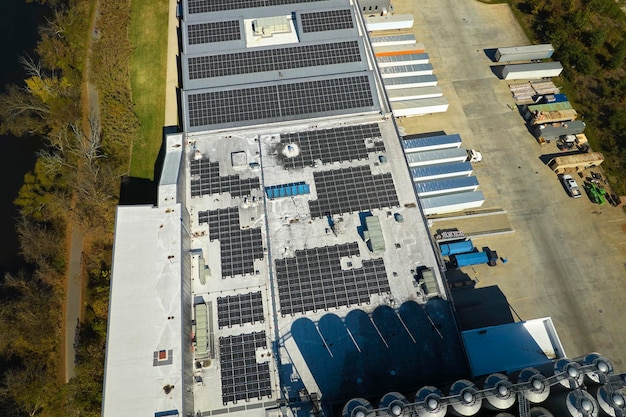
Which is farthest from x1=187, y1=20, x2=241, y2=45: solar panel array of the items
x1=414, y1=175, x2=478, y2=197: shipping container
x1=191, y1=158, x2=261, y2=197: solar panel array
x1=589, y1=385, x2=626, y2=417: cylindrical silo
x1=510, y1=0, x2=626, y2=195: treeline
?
x1=589, y1=385, x2=626, y2=417: cylindrical silo

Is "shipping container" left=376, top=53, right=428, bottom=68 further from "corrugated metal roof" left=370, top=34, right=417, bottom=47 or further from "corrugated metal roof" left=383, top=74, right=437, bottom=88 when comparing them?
"corrugated metal roof" left=370, top=34, right=417, bottom=47

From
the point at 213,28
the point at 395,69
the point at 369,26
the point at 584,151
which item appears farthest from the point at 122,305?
the point at 584,151

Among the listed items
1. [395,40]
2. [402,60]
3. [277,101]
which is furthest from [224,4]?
[402,60]

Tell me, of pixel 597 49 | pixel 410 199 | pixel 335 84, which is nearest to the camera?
pixel 410 199

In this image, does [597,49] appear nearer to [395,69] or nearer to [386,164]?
[395,69]

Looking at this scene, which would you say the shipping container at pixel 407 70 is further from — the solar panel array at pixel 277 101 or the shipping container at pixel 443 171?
the shipping container at pixel 443 171

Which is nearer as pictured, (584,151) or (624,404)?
(624,404)
